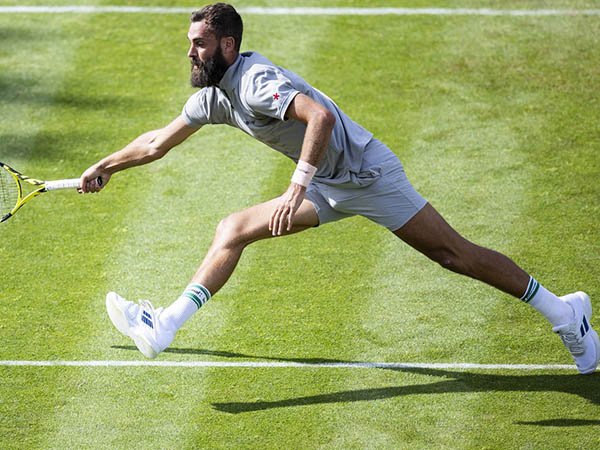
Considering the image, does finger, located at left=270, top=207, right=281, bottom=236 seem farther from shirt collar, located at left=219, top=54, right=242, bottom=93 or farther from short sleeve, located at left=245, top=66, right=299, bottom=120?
shirt collar, located at left=219, top=54, right=242, bottom=93

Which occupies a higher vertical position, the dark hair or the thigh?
the dark hair

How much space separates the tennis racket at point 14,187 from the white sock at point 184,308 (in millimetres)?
959

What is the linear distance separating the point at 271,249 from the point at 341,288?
0.79 m

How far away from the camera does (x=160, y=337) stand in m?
6.63

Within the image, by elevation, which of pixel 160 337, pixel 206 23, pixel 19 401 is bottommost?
pixel 19 401

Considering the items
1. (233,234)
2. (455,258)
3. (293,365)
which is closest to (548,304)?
(455,258)

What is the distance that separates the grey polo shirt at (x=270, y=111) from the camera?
21.0 ft

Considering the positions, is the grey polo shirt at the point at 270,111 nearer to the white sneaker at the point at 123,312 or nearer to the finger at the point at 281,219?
the finger at the point at 281,219

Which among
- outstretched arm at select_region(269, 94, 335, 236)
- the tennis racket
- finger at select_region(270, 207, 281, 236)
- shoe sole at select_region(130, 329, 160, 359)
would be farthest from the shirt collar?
shoe sole at select_region(130, 329, 160, 359)

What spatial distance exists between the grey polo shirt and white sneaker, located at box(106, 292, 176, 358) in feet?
3.71

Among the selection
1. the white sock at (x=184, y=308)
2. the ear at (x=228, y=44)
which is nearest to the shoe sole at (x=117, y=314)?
the white sock at (x=184, y=308)

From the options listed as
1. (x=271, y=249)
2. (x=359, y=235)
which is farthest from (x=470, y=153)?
(x=271, y=249)

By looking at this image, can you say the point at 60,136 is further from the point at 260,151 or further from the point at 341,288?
the point at 341,288

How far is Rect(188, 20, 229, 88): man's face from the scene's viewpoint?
21.4 feet
